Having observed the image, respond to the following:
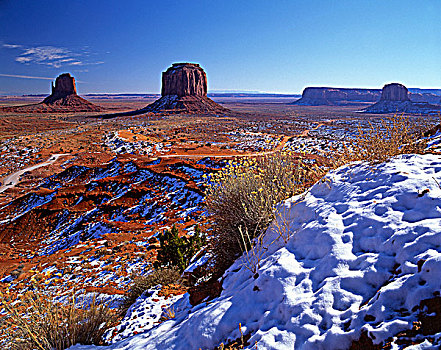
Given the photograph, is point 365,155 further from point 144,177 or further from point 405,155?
point 144,177

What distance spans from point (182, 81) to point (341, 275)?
10446 cm

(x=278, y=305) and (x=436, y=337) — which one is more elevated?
(x=436, y=337)

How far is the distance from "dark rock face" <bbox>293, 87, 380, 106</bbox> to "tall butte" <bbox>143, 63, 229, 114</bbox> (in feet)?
335

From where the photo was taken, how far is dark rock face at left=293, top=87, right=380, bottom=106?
184512 millimetres

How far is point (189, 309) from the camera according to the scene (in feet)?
11.8

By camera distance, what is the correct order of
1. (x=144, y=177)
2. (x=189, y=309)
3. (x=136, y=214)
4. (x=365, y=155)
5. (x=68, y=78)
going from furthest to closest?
(x=68, y=78) < (x=144, y=177) < (x=136, y=214) < (x=365, y=155) < (x=189, y=309)

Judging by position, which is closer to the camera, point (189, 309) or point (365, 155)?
point (189, 309)

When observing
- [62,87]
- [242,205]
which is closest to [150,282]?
[242,205]

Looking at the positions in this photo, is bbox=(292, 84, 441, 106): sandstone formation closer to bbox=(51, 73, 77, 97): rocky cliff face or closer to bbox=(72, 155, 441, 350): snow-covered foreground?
bbox=(51, 73, 77, 97): rocky cliff face

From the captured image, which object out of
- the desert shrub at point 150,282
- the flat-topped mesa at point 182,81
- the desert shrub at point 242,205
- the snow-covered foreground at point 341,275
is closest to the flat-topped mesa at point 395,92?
the flat-topped mesa at point 182,81

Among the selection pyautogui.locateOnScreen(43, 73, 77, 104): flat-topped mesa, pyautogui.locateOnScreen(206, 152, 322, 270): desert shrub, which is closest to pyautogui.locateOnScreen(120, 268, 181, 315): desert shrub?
pyautogui.locateOnScreen(206, 152, 322, 270): desert shrub

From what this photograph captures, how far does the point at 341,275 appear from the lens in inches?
95.3

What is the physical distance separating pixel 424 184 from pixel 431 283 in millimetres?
1444

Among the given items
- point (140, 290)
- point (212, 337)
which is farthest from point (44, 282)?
point (212, 337)
